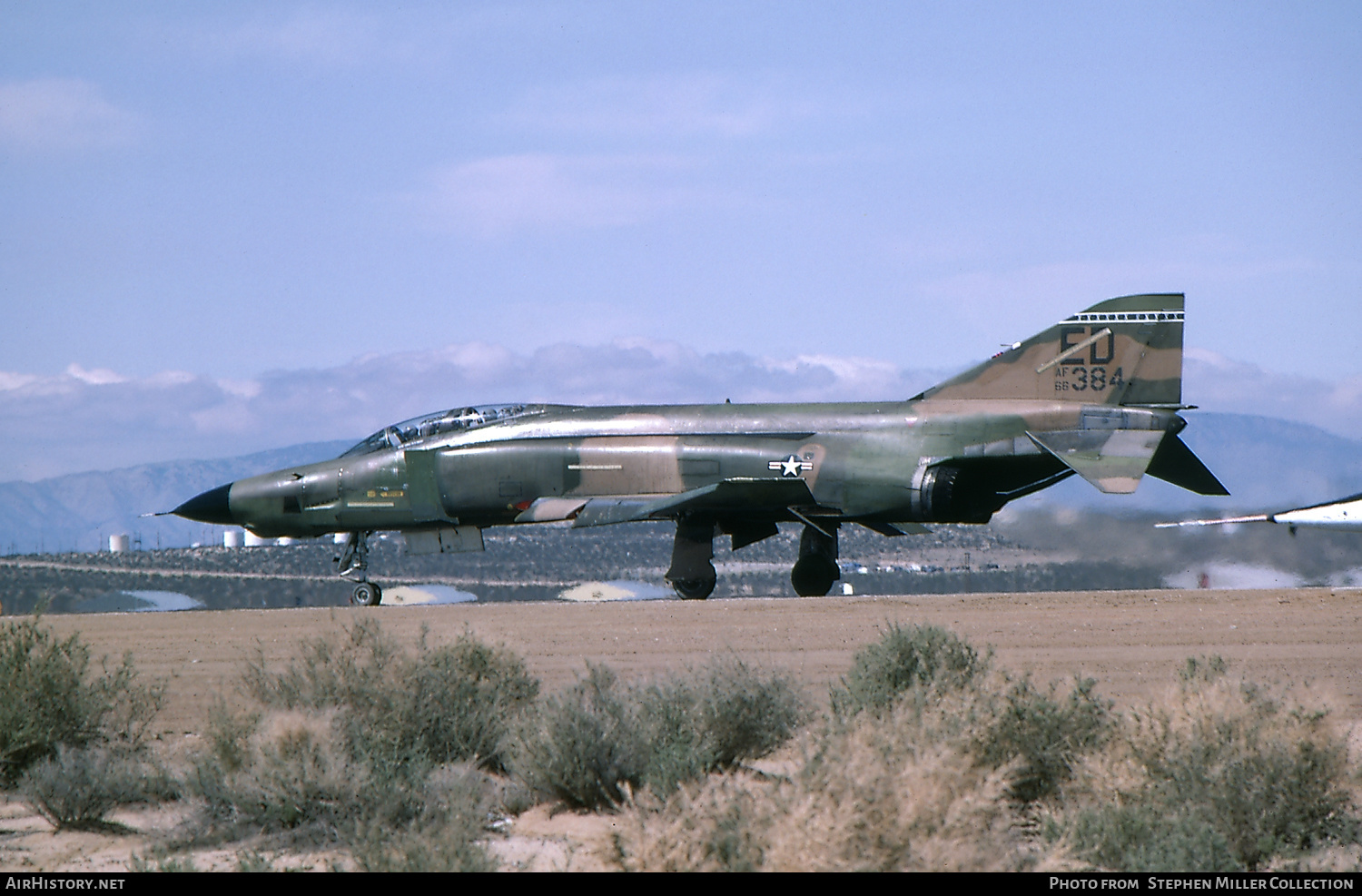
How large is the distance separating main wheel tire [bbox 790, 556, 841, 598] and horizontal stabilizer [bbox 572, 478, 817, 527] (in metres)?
1.24

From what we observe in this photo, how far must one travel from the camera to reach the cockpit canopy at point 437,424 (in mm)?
25531

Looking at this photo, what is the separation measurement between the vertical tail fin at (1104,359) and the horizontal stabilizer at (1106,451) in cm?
89

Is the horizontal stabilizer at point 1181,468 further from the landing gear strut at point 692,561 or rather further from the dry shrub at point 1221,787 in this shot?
the dry shrub at point 1221,787

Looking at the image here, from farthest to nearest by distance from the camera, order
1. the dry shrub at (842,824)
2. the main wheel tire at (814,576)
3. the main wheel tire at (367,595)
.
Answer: the main wheel tire at (367,595) → the main wheel tire at (814,576) → the dry shrub at (842,824)

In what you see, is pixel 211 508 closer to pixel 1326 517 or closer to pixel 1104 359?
pixel 1104 359

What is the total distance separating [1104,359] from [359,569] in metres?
14.6

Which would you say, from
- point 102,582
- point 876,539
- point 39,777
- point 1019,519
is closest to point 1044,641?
point 39,777

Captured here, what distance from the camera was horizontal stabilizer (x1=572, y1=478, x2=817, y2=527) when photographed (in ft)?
76.3

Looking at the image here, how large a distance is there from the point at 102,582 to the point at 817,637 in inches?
1991

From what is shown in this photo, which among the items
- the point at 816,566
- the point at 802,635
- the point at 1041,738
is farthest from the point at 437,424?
the point at 1041,738

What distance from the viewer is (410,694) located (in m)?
11.4

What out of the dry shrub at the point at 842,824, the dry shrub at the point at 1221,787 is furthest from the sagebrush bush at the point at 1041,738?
the dry shrub at the point at 842,824

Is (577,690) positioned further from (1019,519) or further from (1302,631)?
(1019,519)

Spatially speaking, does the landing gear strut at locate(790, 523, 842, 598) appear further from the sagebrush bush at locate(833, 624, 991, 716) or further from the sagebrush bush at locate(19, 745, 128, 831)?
the sagebrush bush at locate(19, 745, 128, 831)
